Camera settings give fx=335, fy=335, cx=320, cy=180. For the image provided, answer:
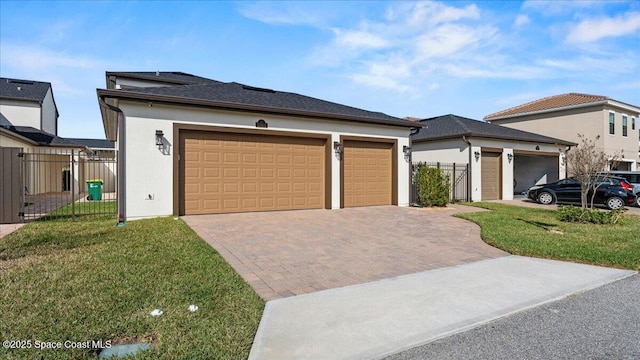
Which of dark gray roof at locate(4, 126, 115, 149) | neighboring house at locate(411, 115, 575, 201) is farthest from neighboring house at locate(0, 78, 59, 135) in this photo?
neighboring house at locate(411, 115, 575, 201)

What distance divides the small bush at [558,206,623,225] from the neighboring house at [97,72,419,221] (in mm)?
5259

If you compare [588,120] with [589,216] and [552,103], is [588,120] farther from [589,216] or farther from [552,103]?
[589,216]

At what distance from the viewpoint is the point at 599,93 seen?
82.3 feet

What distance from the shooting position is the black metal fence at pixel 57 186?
350 inches

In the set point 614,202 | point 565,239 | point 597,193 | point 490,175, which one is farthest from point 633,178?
point 565,239

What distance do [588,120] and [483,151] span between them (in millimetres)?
12766

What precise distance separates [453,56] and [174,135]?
1051 centimetres

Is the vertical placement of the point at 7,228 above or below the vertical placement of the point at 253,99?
below

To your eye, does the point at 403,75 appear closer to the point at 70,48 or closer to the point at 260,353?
the point at 70,48

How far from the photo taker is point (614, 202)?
14523 millimetres

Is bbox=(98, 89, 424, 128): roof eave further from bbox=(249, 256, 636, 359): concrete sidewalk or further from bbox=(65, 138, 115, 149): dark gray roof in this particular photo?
bbox=(65, 138, 115, 149): dark gray roof

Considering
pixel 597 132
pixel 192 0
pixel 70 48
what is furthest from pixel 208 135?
pixel 597 132

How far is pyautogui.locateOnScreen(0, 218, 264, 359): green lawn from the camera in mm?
2986

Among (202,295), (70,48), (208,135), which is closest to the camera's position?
(202,295)
